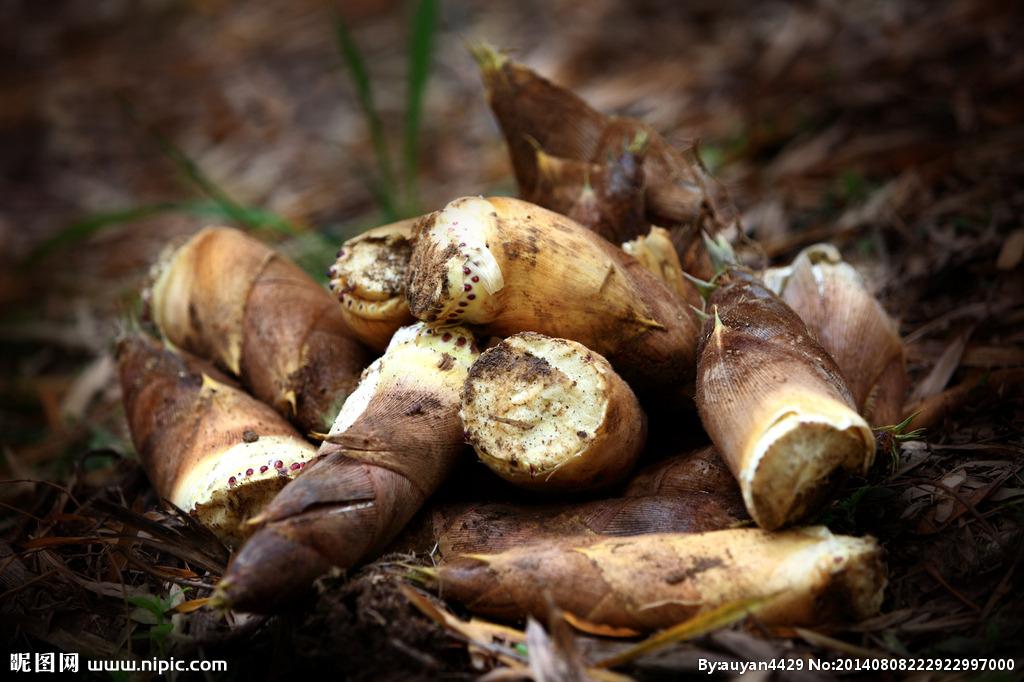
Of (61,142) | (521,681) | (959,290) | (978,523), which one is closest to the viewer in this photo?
(521,681)

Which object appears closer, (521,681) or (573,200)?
(521,681)

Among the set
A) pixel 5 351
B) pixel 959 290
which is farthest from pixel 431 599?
pixel 5 351

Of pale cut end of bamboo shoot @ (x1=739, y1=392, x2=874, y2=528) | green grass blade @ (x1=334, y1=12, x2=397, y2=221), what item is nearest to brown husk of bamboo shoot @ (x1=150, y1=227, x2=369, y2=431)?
pale cut end of bamboo shoot @ (x1=739, y1=392, x2=874, y2=528)

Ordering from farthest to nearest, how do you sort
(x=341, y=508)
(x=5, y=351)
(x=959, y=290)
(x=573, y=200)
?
(x=5, y=351) → (x=959, y=290) → (x=573, y=200) → (x=341, y=508)

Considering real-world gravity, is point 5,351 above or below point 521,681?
below

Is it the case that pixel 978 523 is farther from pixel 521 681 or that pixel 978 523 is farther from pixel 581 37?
pixel 581 37

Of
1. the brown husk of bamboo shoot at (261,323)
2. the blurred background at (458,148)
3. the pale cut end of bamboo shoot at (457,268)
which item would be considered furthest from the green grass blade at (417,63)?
the pale cut end of bamboo shoot at (457,268)

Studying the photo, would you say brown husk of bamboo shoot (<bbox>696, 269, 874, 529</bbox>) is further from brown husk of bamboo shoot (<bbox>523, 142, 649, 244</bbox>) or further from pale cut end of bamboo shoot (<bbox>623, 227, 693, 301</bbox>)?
brown husk of bamboo shoot (<bbox>523, 142, 649, 244</bbox>)

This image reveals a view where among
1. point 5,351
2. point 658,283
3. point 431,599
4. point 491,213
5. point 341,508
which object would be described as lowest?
point 5,351
